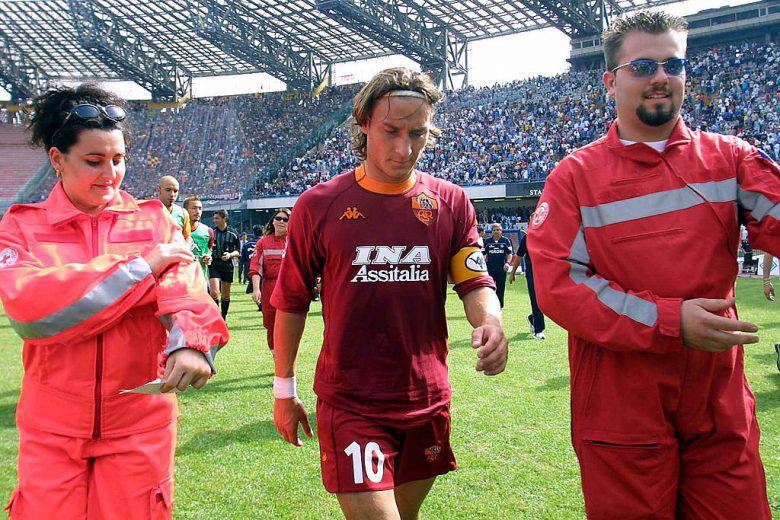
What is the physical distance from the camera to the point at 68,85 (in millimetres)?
2580

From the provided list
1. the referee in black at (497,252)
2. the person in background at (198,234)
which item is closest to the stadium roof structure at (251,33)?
the referee in black at (497,252)

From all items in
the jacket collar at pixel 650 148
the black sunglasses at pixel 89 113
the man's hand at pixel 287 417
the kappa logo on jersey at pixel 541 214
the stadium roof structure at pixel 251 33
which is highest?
the stadium roof structure at pixel 251 33

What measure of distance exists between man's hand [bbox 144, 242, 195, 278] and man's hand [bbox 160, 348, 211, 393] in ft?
1.22

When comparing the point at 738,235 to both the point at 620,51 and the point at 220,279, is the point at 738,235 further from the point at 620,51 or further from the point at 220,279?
the point at 220,279

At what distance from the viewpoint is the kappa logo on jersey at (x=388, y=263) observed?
2.59m

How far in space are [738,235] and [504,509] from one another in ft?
7.82

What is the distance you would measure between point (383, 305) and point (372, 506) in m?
0.77

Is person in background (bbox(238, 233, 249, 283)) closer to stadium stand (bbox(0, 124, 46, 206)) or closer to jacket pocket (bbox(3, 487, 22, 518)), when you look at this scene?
jacket pocket (bbox(3, 487, 22, 518))

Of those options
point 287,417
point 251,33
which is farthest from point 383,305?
point 251,33

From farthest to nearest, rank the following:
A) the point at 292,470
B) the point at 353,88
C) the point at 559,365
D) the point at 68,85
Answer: the point at 353,88
the point at 559,365
the point at 292,470
the point at 68,85

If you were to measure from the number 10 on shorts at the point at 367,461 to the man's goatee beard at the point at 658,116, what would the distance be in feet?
5.23

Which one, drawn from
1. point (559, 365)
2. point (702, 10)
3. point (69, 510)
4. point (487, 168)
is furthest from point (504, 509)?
point (702, 10)

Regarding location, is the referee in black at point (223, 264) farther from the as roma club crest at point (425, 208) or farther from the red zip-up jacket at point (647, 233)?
the red zip-up jacket at point (647, 233)

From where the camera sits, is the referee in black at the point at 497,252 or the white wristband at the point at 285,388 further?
the referee in black at the point at 497,252
